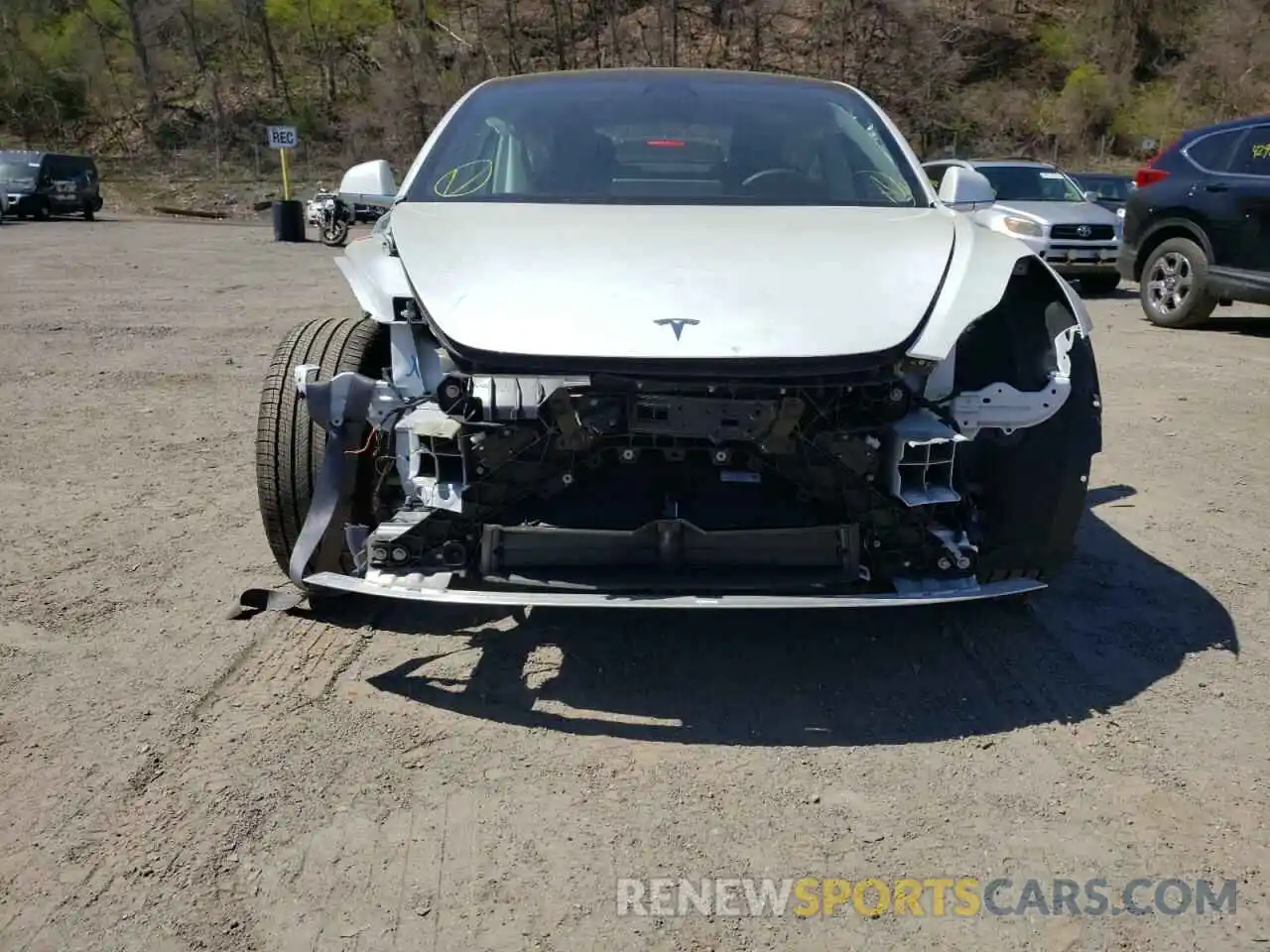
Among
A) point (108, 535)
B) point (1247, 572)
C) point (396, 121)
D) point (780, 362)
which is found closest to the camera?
point (780, 362)

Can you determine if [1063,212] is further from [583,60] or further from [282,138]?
[583,60]

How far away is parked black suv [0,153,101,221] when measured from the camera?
2688 centimetres

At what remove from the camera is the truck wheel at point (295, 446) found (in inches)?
133

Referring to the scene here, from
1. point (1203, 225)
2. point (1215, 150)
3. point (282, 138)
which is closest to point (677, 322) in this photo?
point (1203, 225)

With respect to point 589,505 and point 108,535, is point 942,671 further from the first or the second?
point 108,535

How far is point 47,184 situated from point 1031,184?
23718 millimetres

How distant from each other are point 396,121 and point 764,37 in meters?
15.7

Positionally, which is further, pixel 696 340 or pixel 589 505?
pixel 589 505

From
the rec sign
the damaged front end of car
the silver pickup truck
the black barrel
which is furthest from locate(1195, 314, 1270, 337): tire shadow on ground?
the rec sign

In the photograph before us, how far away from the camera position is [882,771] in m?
2.77

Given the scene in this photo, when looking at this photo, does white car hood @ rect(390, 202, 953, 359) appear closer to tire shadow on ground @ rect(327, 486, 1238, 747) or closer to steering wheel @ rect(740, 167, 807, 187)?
steering wheel @ rect(740, 167, 807, 187)

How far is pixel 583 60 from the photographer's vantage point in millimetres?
47125

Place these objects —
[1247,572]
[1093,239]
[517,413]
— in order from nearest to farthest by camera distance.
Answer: [517,413]
[1247,572]
[1093,239]

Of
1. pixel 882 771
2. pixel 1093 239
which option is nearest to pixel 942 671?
pixel 882 771
